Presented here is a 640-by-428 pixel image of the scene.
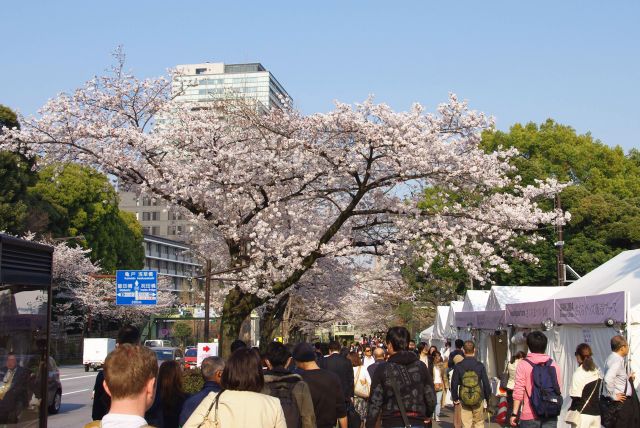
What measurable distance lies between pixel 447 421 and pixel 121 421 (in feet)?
52.8

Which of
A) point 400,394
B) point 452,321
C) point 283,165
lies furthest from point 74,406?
point 400,394

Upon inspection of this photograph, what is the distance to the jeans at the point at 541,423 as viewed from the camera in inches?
346

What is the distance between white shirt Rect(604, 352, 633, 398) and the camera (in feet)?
29.4

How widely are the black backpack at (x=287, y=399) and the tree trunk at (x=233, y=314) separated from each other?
13.3m

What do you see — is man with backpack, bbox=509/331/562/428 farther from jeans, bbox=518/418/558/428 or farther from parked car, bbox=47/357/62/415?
parked car, bbox=47/357/62/415

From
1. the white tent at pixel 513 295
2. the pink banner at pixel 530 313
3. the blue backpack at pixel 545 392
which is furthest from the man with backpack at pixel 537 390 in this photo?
the white tent at pixel 513 295

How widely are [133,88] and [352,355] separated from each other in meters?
9.48

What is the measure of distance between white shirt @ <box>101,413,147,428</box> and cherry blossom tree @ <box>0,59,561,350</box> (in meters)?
13.9

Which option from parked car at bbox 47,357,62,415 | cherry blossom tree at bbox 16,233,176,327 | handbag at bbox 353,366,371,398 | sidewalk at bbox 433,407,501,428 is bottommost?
sidewalk at bbox 433,407,501,428

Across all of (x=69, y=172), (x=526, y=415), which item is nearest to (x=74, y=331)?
(x=69, y=172)

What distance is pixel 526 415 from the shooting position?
8883 millimetres

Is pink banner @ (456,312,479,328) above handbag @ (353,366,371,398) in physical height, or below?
above

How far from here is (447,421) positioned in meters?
18.7

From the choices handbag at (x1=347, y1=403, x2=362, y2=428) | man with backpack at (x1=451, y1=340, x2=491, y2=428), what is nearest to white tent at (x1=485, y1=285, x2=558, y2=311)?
man with backpack at (x1=451, y1=340, x2=491, y2=428)
